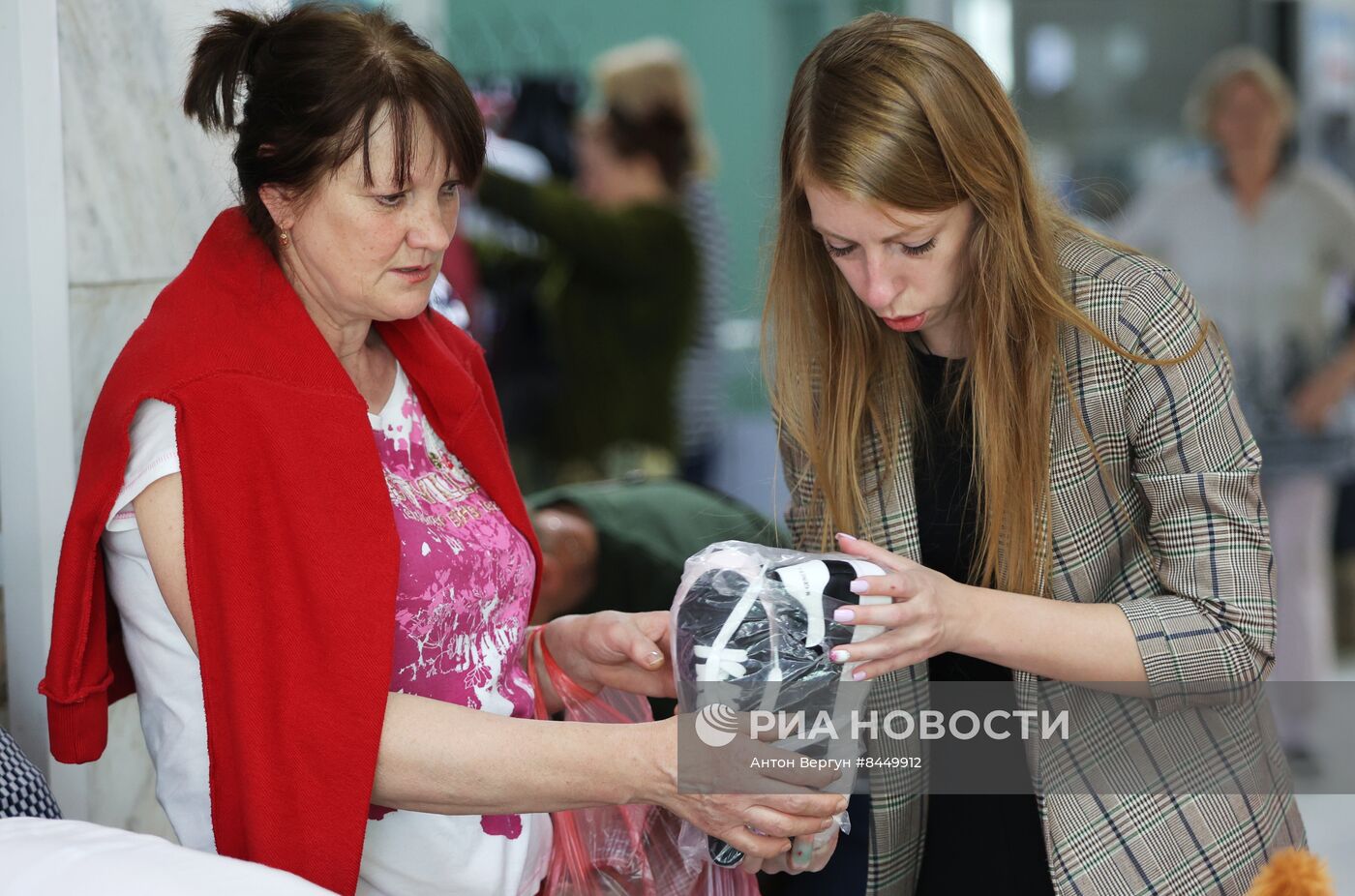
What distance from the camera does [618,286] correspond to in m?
3.88

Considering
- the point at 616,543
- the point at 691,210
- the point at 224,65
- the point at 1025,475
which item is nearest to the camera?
the point at 224,65

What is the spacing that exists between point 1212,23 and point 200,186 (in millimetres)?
4259

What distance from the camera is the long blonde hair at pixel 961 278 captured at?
153 centimetres

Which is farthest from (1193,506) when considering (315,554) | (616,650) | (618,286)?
(618,286)

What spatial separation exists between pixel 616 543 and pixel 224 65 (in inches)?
50.1

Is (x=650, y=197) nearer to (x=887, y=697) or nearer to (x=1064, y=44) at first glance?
(x=1064, y=44)

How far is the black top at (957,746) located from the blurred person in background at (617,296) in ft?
7.00

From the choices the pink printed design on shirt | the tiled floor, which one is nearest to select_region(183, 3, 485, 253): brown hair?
the pink printed design on shirt

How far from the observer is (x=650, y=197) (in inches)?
156

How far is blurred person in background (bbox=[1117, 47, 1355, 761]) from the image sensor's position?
4195 millimetres

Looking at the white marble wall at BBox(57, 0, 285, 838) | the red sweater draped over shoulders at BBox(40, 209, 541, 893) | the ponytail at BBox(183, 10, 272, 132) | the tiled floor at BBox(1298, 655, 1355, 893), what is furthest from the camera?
the tiled floor at BBox(1298, 655, 1355, 893)

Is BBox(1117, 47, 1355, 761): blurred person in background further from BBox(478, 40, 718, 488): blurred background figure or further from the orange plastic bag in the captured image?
the orange plastic bag

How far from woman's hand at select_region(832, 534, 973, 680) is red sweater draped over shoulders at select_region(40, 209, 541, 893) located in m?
0.48

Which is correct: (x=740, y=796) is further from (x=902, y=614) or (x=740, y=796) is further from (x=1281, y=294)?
(x=1281, y=294)
